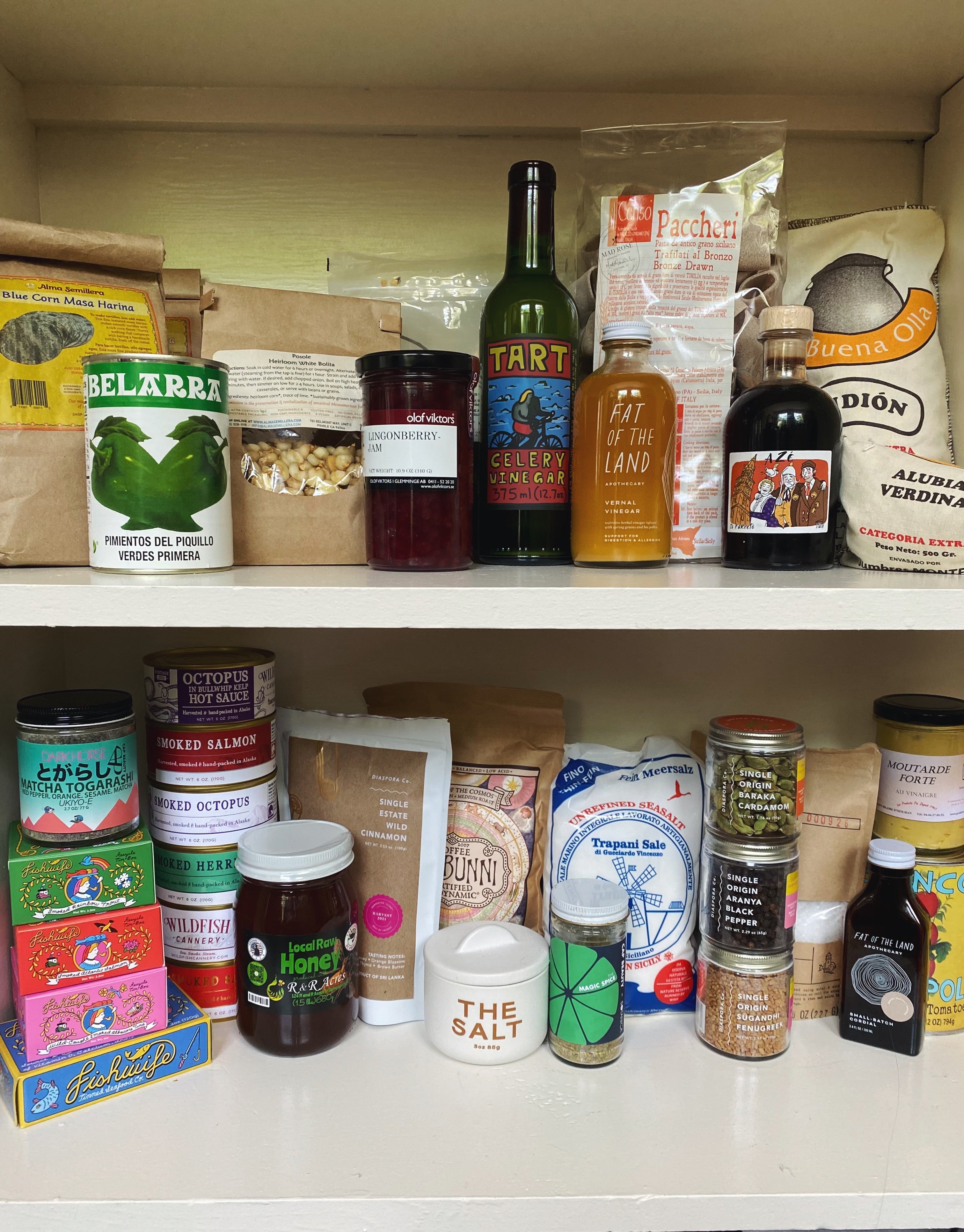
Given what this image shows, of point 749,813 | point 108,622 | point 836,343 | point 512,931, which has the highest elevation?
point 836,343

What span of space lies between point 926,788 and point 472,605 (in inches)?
19.5

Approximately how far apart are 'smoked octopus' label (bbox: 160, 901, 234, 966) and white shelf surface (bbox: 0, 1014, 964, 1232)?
8 centimetres

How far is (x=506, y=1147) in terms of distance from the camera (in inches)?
25.8

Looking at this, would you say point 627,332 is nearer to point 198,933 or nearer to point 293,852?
point 293,852

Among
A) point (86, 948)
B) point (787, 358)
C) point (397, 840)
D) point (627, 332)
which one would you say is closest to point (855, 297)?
point (787, 358)

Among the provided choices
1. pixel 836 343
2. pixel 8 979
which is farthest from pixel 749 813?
pixel 8 979

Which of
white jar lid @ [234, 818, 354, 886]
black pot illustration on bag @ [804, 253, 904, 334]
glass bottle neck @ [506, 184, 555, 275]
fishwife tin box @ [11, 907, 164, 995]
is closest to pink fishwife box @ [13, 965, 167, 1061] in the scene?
fishwife tin box @ [11, 907, 164, 995]

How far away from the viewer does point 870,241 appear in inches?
33.4

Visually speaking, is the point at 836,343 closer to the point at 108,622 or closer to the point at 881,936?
the point at 881,936

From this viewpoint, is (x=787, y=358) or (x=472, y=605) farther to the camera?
(x=787, y=358)

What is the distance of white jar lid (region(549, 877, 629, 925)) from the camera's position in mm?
754

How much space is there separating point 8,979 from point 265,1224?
32cm

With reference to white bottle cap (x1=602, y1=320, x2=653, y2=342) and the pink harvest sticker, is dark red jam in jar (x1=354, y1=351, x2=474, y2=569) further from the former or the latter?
the pink harvest sticker

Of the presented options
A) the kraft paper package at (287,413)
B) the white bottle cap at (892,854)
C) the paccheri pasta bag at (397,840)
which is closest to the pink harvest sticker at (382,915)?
the paccheri pasta bag at (397,840)
